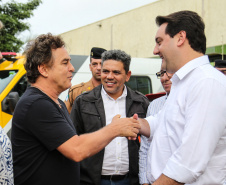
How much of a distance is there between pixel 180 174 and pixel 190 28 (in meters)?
0.87

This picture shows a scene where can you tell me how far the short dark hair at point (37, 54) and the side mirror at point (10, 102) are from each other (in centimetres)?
316

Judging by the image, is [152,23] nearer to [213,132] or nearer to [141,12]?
[141,12]

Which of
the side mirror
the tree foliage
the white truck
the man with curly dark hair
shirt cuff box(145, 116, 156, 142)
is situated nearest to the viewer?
the man with curly dark hair

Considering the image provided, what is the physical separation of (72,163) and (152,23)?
17197 mm

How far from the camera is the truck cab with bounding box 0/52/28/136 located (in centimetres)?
557

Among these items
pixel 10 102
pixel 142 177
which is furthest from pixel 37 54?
pixel 10 102

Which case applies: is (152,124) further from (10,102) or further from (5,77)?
(5,77)

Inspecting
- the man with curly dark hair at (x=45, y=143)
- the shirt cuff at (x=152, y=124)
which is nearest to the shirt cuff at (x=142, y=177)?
the shirt cuff at (x=152, y=124)

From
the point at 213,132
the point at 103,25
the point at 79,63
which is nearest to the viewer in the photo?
the point at 213,132

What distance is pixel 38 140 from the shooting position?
2.05 m

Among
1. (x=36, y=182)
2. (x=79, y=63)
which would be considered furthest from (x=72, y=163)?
(x=79, y=63)

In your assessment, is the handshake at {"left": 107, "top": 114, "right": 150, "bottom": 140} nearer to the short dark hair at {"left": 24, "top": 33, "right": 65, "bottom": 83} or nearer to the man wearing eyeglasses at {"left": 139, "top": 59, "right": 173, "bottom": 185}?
the man wearing eyeglasses at {"left": 139, "top": 59, "right": 173, "bottom": 185}

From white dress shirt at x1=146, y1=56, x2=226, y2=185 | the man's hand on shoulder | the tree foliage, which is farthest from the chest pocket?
the tree foliage

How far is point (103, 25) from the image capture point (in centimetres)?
2270
